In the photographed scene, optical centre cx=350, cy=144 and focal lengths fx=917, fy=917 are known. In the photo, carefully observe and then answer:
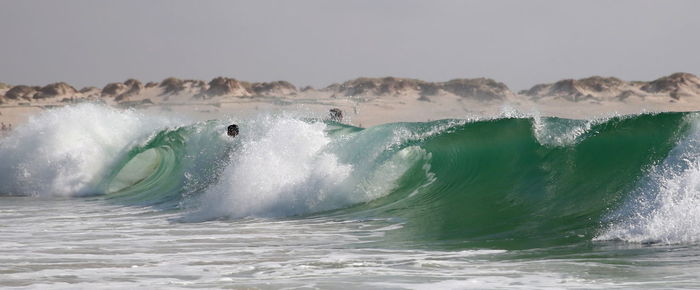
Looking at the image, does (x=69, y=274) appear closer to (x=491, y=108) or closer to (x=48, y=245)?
(x=48, y=245)

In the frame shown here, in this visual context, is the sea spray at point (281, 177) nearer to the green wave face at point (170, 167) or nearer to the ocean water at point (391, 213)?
the ocean water at point (391, 213)

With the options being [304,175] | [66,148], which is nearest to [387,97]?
[66,148]

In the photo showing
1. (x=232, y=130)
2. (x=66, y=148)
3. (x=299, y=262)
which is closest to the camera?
(x=299, y=262)

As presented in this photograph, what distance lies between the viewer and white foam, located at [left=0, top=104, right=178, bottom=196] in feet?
70.4

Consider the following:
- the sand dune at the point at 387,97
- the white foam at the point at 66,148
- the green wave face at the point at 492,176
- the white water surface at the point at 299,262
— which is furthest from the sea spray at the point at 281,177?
the sand dune at the point at 387,97

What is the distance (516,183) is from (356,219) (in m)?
2.45

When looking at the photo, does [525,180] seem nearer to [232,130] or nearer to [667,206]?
[667,206]

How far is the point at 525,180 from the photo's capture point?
1330 cm

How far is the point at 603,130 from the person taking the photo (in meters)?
13.5

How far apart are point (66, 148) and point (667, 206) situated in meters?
17.4

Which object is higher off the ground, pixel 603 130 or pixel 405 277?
pixel 603 130

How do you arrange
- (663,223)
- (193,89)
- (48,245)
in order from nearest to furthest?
(663,223) < (48,245) < (193,89)

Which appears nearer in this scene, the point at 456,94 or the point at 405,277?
the point at 405,277

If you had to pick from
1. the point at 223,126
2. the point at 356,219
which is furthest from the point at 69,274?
the point at 223,126
